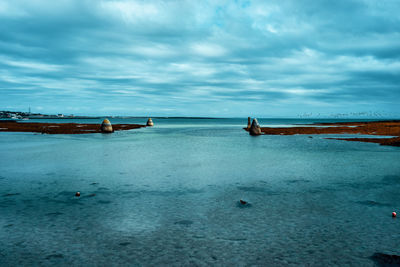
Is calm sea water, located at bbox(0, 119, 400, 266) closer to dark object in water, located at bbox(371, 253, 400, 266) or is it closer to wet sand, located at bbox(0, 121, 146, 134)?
dark object in water, located at bbox(371, 253, 400, 266)

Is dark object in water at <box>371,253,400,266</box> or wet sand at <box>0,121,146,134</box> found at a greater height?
wet sand at <box>0,121,146,134</box>

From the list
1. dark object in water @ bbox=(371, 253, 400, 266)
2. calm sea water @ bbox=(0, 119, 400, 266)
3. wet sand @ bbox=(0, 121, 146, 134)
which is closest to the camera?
dark object in water @ bbox=(371, 253, 400, 266)

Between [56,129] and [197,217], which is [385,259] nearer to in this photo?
[197,217]

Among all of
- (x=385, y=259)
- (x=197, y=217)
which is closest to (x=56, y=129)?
(x=197, y=217)

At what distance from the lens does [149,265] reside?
7340mm

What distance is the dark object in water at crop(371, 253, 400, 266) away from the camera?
24.0ft

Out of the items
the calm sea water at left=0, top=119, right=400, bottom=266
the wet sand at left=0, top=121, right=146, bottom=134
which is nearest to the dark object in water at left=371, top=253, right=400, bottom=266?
the calm sea water at left=0, top=119, right=400, bottom=266

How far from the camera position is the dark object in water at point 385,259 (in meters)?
7.30

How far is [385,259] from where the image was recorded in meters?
7.54

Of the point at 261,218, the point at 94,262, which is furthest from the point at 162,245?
the point at 261,218

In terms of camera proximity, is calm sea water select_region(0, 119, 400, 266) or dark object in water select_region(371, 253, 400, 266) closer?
dark object in water select_region(371, 253, 400, 266)

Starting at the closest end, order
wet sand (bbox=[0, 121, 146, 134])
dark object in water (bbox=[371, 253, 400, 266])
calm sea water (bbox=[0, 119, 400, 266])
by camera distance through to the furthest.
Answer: dark object in water (bbox=[371, 253, 400, 266]) < calm sea water (bbox=[0, 119, 400, 266]) < wet sand (bbox=[0, 121, 146, 134])

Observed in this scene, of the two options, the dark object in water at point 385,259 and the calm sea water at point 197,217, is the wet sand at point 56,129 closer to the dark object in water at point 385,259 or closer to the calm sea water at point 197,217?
the calm sea water at point 197,217

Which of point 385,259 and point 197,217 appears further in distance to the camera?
point 197,217
